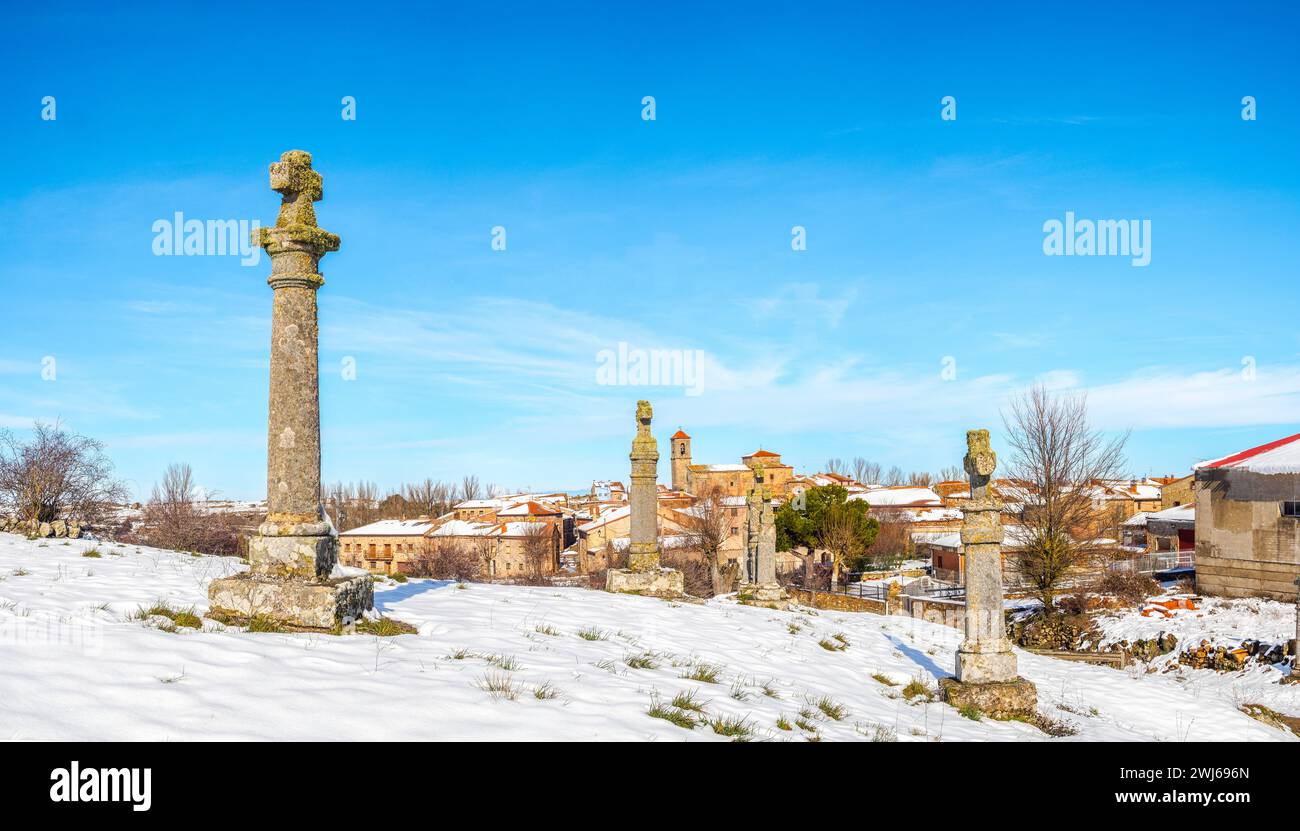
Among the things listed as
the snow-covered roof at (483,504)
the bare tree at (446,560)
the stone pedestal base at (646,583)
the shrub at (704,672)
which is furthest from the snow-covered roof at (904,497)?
the shrub at (704,672)

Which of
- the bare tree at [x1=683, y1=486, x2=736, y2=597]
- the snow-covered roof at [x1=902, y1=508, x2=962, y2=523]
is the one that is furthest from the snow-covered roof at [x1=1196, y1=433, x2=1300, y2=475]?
the snow-covered roof at [x1=902, y1=508, x2=962, y2=523]

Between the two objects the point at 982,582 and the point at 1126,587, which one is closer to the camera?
the point at 982,582

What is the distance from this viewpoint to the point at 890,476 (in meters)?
116

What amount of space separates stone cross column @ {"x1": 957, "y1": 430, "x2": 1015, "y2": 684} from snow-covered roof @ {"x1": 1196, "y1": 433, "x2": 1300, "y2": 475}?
59.8ft

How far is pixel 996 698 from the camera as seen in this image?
861 centimetres

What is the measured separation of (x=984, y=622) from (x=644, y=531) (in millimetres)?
7732

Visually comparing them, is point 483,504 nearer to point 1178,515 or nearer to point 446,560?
point 446,560

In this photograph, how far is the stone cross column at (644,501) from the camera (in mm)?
15453

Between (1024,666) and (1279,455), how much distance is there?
1500 centimetres

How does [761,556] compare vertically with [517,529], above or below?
above

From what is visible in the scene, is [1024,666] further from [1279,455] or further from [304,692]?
[1279,455]

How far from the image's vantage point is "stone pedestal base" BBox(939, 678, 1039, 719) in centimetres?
854

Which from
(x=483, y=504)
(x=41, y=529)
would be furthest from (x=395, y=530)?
(x=41, y=529)
